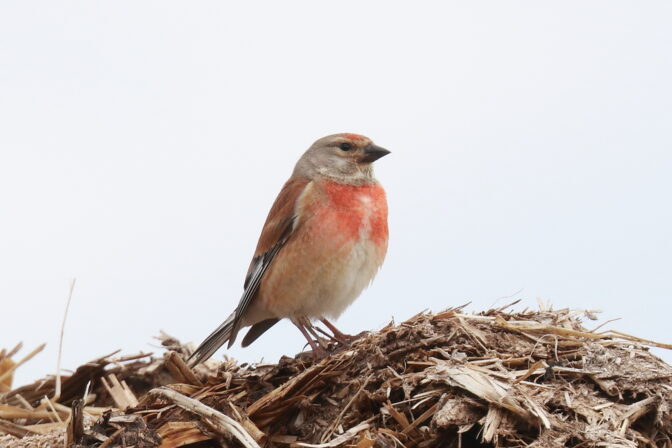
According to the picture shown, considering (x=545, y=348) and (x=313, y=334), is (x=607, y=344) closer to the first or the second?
(x=545, y=348)

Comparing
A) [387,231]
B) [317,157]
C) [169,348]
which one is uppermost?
[317,157]

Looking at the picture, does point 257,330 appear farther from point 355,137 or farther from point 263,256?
point 355,137

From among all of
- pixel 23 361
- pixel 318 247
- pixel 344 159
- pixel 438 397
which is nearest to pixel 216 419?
pixel 438 397

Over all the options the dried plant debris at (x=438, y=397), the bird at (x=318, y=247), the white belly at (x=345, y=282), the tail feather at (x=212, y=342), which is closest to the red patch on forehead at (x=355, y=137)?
the bird at (x=318, y=247)

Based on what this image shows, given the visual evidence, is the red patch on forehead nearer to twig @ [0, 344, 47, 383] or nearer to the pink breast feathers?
the pink breast feathers

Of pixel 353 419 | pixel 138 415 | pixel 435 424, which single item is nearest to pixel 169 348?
pixel 138 415

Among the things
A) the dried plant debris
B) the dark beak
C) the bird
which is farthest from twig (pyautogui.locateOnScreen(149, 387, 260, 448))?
the dark beak
